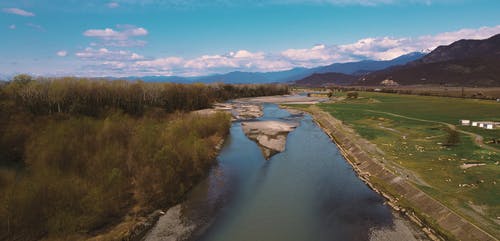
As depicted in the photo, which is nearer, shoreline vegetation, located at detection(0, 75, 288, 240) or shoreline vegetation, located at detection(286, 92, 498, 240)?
shoreline vegetation, located at detection(0, 75, 288, 240)

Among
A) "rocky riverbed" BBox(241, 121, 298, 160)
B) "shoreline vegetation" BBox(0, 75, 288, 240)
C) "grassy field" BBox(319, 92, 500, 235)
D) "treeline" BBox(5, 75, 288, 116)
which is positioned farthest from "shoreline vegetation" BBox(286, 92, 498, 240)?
"treeline" BBox(5, 75, 288, 116)

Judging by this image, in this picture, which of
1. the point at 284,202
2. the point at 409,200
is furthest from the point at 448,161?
the point at 284,202

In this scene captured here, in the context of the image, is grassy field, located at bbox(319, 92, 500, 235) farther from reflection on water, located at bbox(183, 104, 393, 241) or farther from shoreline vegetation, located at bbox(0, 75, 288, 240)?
shoreline vegetation, located at bbox(0, 75, 288, 240)

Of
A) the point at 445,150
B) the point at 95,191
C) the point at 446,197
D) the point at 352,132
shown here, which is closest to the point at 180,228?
the point at 95,191

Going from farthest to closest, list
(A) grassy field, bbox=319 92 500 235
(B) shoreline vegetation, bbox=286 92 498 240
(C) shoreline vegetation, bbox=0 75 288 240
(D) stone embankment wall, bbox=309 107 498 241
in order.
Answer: (A) grassy field, bbox=319 92 500 235 < (B) shoreline vegetation, bbox=286 92 498 240 < (D) stone embankment wall, bbox=309 107 498 241 < (C) shoreline vegetation, bbox=0 75 288 240

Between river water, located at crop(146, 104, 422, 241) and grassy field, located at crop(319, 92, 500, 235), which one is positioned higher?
grassy field, located at crop(319, 92, 500, 235)

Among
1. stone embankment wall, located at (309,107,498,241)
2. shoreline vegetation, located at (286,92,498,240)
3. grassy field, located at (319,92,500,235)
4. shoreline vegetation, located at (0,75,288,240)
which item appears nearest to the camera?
shoreline vegetation, located at (0,75,288,240)

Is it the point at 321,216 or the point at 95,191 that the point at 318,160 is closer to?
the point at 321,216

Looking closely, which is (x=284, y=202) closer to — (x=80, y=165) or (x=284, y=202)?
(x=284, y=202)
